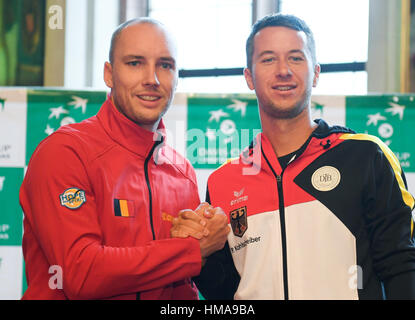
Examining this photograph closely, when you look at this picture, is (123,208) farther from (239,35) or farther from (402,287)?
(239,35)

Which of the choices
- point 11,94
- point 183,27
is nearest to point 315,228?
point 11,94

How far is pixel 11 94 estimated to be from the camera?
273cm

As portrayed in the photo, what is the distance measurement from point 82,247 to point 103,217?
158 mm

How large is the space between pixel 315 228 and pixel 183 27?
8.88 ft

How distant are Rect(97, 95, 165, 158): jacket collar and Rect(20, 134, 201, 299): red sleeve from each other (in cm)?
18

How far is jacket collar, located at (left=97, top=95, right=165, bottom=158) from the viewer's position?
175 centimetres

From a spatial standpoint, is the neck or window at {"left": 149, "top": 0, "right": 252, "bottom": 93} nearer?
the neck

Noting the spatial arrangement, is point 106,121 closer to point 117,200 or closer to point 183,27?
point 117,200

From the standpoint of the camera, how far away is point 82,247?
148 cm

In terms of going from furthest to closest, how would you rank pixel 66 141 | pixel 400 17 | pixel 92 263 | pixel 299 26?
pixel 400 17 → pixel 299 26 → pixel 66 141 → pixel 92 263

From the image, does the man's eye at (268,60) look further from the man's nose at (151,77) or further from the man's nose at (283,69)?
the man's nose at (151,77)

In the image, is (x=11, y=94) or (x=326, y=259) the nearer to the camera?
(x=326, y=259)

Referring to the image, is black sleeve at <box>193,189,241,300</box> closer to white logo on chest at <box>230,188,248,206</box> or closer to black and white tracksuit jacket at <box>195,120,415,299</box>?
black and white tracksuit jacket at <box>195,120,415,299</box>

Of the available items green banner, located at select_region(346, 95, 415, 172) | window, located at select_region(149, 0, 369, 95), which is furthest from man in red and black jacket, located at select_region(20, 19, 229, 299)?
window, located at select_region(149, 0, 369, 95)
